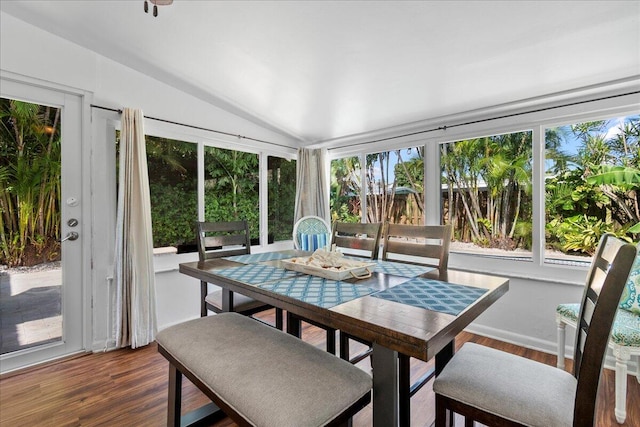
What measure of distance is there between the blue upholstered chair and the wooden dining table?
34.6 inches

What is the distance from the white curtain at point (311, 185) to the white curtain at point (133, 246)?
1.77 meters

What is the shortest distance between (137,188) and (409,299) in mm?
2388

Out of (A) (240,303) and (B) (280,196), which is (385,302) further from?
(B) (280,196)

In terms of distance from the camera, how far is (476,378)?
1.11m

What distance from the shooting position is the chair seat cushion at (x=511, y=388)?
96 cm

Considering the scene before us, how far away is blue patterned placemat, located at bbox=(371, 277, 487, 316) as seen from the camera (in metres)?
1.10

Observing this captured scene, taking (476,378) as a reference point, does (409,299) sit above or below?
above

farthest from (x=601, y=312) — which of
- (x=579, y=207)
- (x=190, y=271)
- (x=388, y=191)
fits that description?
(x=388, y=191)

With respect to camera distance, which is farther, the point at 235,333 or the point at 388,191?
the point at 388,191

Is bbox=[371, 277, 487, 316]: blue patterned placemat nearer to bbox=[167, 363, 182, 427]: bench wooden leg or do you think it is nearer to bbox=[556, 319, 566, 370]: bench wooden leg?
bbox=[167, 363, 182, 427]: bench wooden leg

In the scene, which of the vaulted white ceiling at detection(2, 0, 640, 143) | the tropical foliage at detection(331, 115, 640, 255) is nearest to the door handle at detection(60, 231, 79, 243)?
the vaulted white ceiling at detection(2, 0, 640, 143)

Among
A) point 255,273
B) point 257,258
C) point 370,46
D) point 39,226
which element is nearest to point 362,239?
point 257,258

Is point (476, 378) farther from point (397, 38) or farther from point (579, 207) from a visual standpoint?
point (579, 207)

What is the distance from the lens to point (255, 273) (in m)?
1.61
